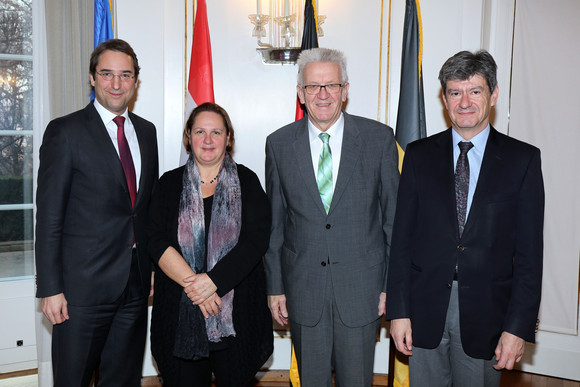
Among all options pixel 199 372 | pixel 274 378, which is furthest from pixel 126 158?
pixel 274 378

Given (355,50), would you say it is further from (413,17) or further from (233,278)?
(233,278)

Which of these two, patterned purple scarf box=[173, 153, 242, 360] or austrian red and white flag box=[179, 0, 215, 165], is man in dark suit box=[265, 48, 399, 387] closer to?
patterned purple scarf box=[173, 153, 242, 360]

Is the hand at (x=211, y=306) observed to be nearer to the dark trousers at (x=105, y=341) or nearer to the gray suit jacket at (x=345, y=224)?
the gray suit jacket at (x=345, y=224)

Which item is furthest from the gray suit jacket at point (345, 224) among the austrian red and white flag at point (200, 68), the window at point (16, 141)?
the window at point (16, 141)

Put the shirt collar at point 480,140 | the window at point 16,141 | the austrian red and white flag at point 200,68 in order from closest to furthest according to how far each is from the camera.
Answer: the shirt collar at point 480,140 < the austrian red and white flag at point 200,68 < the window at point 16,141

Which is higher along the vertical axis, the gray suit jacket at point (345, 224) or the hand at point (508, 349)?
the gray suit jacket at point (345, 224)

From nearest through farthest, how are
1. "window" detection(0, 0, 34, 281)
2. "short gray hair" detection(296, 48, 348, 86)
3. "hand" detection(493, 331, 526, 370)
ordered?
1. "hand" detection(493, 331, 526, 370)
2. "short gray hair" detection(296, 48, 348, 86)
3. "window" detection(0, 0, 34, 281)

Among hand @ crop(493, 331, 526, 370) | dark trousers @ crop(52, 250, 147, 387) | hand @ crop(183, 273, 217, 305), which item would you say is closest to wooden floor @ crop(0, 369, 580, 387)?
dark trousers @ crop(52, 250, 147, 387)

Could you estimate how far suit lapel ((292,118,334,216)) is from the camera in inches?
88.7

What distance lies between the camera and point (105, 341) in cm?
240

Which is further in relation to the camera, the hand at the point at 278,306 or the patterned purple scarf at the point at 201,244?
the hand at the point at 278,306

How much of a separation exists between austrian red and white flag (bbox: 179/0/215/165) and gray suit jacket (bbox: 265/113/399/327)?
1.15m

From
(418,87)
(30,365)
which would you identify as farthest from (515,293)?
(30,365)

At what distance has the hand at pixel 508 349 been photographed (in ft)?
6.26
